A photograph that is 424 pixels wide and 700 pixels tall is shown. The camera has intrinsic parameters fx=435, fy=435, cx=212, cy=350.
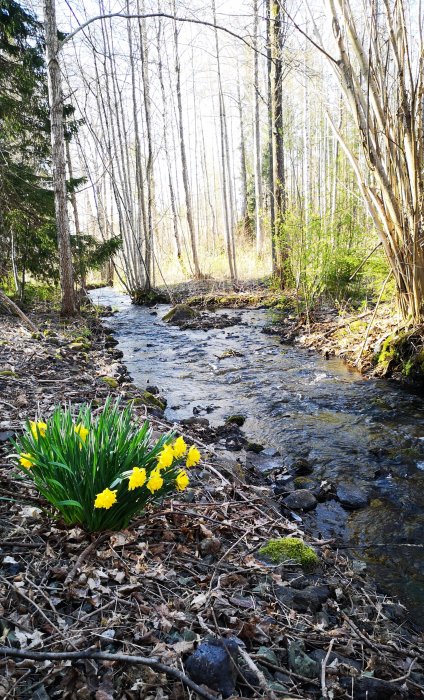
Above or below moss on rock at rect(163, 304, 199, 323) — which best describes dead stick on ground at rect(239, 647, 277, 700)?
below

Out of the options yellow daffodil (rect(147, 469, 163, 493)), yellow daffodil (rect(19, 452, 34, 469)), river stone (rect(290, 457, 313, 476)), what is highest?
yellow daffodil (rect(19, 452, 34, 469))

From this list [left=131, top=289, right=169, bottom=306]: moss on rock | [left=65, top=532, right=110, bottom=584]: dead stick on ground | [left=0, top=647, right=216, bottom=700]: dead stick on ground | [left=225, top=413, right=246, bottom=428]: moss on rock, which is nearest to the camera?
[left=0, top=647, right=216, bottom=700]: dead stick on ground

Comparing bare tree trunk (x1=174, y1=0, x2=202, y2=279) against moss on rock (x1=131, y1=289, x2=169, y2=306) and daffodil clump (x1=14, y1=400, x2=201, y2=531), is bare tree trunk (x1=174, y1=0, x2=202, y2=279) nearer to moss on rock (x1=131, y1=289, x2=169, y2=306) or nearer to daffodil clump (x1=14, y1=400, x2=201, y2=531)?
moss on rock (x1=131, y1=289, x2=169, y2=306)

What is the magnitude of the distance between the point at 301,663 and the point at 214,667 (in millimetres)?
338

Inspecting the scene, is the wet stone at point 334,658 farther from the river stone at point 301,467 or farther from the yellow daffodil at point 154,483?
the river stone at point 301,467

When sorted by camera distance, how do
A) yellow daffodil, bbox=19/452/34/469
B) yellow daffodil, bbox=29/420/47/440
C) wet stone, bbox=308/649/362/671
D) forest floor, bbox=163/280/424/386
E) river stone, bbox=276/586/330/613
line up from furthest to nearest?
forest floor, bbox=163/280/424/386 < yellow daffodil, bbox=29/420/47/440 < yellow daffodil, bbox=19/452/34/469 < river stone, bbox=276/586/330/613 < wet stone, bbox=308/649/362/671

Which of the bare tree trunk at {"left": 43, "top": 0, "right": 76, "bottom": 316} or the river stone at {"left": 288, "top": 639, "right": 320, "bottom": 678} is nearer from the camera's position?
the river stone at {"left": 288, "top": 639, "right": 320, "bottom": 678}

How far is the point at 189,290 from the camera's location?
14.0 metres

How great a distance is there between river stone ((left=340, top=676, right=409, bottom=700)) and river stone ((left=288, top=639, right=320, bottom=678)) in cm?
9

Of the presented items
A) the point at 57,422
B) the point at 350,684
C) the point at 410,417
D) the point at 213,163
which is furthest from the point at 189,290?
the point at 213,163

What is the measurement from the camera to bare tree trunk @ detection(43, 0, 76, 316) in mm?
7121

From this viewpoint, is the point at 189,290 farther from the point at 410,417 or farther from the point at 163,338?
the point at 410,417

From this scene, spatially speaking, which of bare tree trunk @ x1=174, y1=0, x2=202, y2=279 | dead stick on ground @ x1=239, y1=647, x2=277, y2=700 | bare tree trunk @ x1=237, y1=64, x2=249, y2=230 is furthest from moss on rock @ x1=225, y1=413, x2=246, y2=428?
bare tree trunk @ x1=237, y1=64, x2=249, y2=230

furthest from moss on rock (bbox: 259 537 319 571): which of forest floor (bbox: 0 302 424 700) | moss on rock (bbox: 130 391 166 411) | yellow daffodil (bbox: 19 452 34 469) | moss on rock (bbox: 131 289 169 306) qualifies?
moss on rock (bbox: 131 289 169 306)
